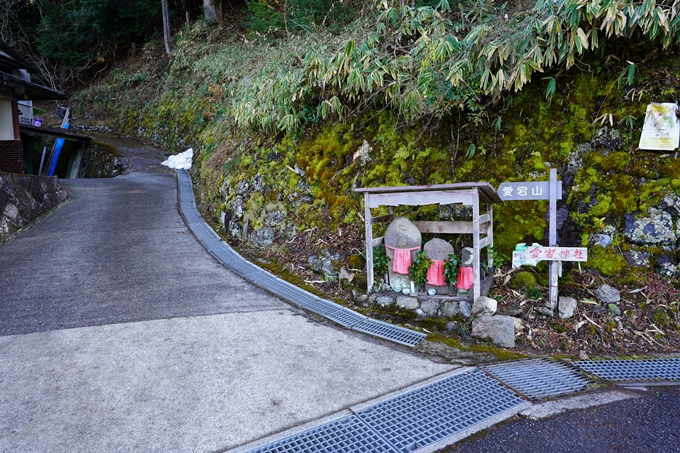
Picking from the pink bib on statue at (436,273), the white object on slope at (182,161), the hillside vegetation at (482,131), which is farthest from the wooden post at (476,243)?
the white object on slope at (182,161)

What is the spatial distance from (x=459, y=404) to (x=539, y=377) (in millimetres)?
877

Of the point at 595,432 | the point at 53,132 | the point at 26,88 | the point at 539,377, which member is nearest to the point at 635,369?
the point at 539,377

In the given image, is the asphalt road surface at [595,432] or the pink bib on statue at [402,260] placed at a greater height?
the pink bib on statue at [402,260]

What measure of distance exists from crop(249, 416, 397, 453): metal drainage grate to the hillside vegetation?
2.47 metres

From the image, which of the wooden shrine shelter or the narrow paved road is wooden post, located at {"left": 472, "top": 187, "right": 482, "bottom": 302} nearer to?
the wooden shrine shelter

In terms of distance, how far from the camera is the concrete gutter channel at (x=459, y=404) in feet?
9.00

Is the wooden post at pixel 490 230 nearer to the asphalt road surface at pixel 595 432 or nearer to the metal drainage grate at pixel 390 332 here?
the metal drainage grate at pixel 390 332

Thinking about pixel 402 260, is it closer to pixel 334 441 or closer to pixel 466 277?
pixel 466 277

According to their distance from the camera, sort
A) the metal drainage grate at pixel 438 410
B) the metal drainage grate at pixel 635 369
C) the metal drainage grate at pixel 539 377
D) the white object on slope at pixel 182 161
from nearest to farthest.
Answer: the metal drainage grate at pixel 438 410 < the metal drainage grate at pixel 539 377 < the metal drainage grate at pixel 635 369 < the white object on slope at pixel 182 161

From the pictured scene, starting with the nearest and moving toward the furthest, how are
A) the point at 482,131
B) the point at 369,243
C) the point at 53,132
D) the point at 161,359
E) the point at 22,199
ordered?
the point at 161,359 < the point at 369,243 < the point at 482,131 < the point at 22,199 < the point at 53,132

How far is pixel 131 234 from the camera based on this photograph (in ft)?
26.6

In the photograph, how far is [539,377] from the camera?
3.51 meters

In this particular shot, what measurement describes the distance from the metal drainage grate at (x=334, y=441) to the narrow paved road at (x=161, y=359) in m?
0.16

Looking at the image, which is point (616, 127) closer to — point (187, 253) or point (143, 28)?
point (187, 253)
